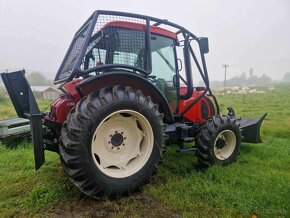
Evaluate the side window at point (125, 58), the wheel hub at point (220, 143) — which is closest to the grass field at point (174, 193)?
the wheel hub at point (220, 143)

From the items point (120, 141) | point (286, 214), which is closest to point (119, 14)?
point (120, 141)

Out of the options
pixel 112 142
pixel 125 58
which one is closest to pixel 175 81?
pixel 125 58

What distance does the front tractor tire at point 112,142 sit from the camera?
8.80ft

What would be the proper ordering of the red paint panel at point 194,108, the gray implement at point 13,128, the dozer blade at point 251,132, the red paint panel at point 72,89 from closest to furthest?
the red paint panel at point 72,89
the red paint panel at point 194,108
the dozer blade at point 251,132
the gray implement at point 13,128

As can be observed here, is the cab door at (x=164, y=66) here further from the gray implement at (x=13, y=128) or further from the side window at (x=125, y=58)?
the gray implement at (x=13, y=128)

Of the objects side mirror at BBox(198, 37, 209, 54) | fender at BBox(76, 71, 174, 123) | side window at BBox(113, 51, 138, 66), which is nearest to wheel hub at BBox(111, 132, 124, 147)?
fender at BBox(76, 71, 174, 123)

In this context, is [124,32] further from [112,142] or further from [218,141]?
[218,141]

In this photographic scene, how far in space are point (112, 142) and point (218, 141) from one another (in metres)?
1.98

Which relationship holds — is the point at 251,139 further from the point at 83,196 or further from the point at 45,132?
the point at 45,132

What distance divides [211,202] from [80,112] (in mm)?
1789

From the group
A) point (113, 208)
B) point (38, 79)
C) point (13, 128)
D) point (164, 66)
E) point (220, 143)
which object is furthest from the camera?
point (38, 79)

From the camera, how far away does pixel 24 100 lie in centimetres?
342

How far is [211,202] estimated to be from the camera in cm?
286

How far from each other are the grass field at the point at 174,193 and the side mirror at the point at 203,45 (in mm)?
1944
